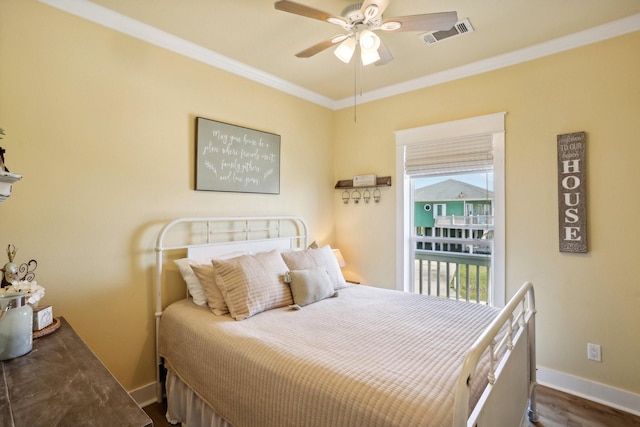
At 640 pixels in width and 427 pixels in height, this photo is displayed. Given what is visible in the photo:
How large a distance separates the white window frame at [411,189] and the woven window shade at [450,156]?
44 mm

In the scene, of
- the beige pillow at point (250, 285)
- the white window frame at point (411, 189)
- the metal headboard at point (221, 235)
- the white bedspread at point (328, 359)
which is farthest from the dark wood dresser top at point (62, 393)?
the white window frame at point (411, 189)

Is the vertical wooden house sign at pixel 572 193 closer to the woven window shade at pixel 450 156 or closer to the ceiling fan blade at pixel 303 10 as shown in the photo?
the woven window shade at pixel 450 156

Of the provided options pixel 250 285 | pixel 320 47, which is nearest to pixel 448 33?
pixel 320 47

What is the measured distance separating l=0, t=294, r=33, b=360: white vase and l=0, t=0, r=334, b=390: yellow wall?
55 cm

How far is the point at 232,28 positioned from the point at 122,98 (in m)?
0.91

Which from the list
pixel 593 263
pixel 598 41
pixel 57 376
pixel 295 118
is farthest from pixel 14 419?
pixel 598 41

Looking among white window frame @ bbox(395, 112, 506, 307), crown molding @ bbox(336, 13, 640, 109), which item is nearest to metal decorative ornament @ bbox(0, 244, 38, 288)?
white window frame @ bbox(395, 112, 506, 307)

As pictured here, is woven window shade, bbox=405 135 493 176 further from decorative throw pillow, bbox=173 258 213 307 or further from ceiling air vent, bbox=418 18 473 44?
decorative throw pillow, bbox=173 258 213 307

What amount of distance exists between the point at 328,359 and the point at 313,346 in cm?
17

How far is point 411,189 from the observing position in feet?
11.0

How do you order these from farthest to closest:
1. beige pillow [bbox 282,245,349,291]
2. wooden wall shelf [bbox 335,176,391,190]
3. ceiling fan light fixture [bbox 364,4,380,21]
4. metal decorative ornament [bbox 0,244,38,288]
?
wooden wall shelf [bbox 335,176,391,190]
beige pillow [bbox 282,245,349,291]
ceiling fan light fixture [bbox 364,4,380,21]
metal decorative ornament [bbox 0,244,38,288]

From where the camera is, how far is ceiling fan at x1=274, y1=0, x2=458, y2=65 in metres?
1.63

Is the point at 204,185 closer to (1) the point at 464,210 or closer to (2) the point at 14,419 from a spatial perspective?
(2) the point at 14,419

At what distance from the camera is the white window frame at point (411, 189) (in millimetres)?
2717
